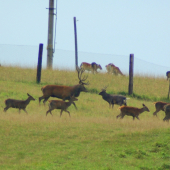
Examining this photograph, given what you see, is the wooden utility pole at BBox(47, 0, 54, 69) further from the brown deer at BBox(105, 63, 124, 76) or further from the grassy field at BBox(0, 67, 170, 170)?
the grassy field at BBox(0, 67, 170, 170)

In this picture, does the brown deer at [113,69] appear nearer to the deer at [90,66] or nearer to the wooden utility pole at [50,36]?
the deer at [90,66]

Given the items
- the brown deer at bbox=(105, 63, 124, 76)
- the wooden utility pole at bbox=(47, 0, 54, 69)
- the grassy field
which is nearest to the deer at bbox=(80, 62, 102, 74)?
the brown deer at bbox=(105, 63, 124, 76)

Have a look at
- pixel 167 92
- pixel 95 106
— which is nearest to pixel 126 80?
pixel 167 92

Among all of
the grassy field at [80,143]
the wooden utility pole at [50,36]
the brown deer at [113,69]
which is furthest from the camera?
the brown deer at [113,69]

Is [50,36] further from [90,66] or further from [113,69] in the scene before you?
[113,69]

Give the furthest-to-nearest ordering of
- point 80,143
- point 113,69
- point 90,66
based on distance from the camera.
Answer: point 90,66 → point 113,69 → point 80,143

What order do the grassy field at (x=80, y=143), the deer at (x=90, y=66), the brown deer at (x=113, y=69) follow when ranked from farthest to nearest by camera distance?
1. the deer at (x=90, y=66)
2. the brown deer at (x=113, y=69)
3. the grassy field at (x=80, y=143)

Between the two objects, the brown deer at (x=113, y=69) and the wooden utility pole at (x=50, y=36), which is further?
the brown deer at (x=113, y=69)

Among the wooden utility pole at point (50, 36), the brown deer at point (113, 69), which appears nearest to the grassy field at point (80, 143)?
the wooden utility pole at point (50, 36)

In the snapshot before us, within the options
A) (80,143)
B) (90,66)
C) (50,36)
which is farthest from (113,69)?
(80,143)

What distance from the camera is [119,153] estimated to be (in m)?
10.3

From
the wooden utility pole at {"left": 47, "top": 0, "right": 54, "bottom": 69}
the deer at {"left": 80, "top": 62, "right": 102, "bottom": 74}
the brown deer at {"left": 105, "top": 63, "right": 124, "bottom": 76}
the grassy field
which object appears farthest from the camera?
Result: the deer at {"left": 80, "top": 62, "right": 102, "bottom": 74}

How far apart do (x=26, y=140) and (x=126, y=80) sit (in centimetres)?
1552

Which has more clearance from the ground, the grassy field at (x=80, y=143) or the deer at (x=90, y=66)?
the deer at (x=90, y=66)
